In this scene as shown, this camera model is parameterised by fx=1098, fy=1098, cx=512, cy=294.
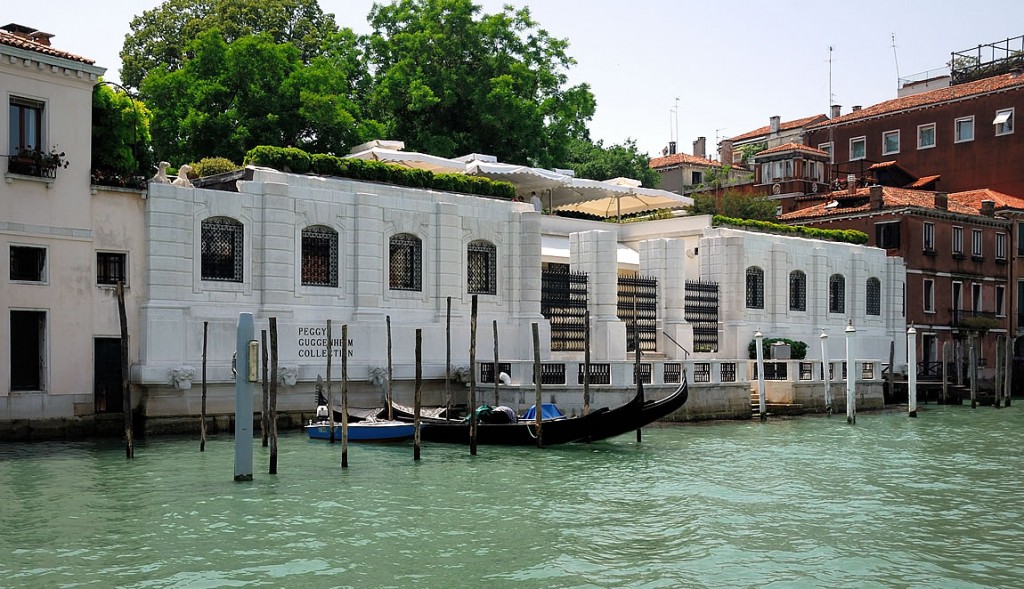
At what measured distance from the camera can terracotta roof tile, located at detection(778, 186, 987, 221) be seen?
38.7 metres

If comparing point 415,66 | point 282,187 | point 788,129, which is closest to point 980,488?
point 282,187

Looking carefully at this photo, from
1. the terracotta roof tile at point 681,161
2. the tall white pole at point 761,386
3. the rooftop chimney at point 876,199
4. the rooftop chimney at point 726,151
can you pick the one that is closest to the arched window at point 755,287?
the tall white pole at point 761,386

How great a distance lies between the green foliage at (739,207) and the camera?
1708 inches

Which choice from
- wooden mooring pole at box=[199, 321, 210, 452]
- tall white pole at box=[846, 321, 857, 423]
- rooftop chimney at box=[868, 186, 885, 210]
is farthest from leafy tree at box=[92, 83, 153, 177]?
rooftop chimney at box=[868, 186, 885, 210]

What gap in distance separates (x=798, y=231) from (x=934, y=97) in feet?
49.4

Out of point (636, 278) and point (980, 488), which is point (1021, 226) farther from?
point (980, 488)

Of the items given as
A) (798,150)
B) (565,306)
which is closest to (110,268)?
(565,306)

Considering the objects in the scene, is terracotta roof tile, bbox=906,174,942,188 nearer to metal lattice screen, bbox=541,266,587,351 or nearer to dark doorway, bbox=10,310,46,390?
metal lattice screen, bbox=541,266,587,351

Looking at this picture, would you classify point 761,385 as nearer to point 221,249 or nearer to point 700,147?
point 221,249

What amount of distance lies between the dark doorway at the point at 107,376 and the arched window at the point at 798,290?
2030 centimetres

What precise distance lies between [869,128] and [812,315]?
17.5 metres

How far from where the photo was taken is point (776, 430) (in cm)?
2322

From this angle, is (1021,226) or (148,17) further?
(1021,226)

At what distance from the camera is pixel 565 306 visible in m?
27.0
